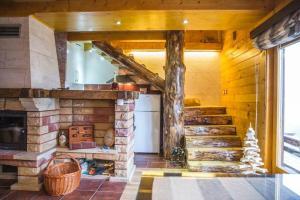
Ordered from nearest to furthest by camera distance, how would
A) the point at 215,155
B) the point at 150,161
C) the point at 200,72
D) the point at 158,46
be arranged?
the point at 215,155, the point at 150,161, the point at 158,46, the point at 200,72

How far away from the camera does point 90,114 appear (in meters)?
3.75

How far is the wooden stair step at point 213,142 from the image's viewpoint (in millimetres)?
4258

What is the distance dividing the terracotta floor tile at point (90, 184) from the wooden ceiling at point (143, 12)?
2.31m

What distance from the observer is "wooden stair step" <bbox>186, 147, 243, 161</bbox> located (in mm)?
3980

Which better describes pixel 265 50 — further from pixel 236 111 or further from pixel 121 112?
pixel 121 112

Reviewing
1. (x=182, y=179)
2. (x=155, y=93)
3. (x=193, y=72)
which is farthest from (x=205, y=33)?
(x=182, y=179)

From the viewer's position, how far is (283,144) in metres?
3.19

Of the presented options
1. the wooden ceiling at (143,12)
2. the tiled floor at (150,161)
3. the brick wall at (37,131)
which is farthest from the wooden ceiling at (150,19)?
the tiled floor at (150,161)

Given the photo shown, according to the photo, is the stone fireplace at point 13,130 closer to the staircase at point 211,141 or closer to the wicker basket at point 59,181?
the wicker basket at point 59,181

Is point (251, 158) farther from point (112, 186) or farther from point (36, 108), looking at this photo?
point (36, 108)

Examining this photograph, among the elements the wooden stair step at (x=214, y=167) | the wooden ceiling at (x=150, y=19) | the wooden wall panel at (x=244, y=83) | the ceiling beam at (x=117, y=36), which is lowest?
the wooden stair step at (x=214, y=167)

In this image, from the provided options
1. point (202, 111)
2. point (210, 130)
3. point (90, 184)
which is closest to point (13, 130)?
point (90, 184)

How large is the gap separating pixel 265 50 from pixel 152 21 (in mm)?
1641

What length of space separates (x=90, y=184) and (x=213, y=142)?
220cm
